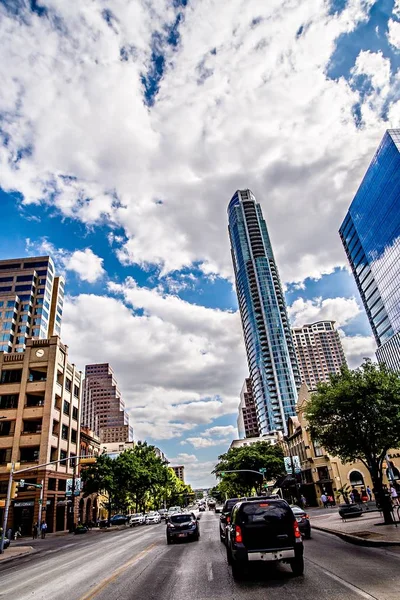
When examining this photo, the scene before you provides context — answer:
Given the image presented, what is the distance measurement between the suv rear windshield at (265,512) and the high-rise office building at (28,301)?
8662 centimetres

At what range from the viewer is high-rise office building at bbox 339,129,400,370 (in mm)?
88625

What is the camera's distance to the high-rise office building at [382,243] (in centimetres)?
8862

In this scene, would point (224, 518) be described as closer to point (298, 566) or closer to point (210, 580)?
point (210, 580)

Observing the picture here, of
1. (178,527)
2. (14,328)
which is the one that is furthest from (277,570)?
(14,328)

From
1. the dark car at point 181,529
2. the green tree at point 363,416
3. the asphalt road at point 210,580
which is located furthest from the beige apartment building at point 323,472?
the asphalt road at point 210,580

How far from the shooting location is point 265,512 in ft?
34.0

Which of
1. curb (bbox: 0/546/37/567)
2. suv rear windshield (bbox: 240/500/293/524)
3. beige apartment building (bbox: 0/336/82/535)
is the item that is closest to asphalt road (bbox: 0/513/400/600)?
suv rear windshield (bbox: 240/500/293/524)

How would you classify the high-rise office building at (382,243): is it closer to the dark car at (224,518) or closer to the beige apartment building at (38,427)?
the beige apartment building at (38,427)

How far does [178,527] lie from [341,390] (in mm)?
11699

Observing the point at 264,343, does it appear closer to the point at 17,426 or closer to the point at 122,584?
the point at 17,426

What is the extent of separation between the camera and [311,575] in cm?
1002

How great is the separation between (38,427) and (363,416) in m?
41.1

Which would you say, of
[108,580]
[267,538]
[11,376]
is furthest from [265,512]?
[11,376]

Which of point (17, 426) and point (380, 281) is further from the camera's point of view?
Answer: point (380, 281)
